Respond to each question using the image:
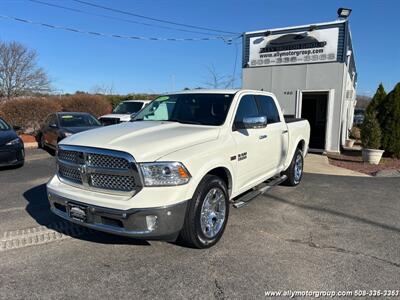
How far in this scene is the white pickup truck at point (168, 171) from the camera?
11.6ft

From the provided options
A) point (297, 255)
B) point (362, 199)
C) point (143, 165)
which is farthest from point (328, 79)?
point (143, 165)

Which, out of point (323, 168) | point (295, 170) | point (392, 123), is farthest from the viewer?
point (392, 123)

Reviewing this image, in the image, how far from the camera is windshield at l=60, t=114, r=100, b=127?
11.9 metres

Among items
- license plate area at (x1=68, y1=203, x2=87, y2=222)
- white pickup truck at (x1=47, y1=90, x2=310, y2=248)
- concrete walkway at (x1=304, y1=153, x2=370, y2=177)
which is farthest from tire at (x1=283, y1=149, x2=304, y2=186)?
license plate area at (x1=68, y1=203, x2=87, y2=222)

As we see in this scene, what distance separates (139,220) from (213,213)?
3.49ft

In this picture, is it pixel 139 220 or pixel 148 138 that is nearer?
pixel 139 220

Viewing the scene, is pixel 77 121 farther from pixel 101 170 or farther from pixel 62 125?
pixel 101 170

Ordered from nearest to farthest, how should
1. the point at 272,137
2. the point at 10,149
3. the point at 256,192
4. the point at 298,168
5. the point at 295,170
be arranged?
1. the point at 256,192
2. the point at 272,137
3. the point at 295,170
4. the point at 298,168
5. the point at 10,149

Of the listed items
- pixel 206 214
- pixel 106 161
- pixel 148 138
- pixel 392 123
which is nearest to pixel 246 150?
pixel 206 214

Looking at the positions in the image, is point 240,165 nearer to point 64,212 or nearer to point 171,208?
point 171,208

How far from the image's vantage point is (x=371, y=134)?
11.4 m

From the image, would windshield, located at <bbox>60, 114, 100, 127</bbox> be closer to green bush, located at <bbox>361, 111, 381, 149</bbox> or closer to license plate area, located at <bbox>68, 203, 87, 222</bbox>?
license plate area, located at <bbox>68, 203, 87, 222</bbox>

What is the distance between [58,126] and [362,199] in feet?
30.5

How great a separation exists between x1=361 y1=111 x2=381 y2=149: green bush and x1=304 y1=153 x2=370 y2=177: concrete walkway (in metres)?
1.38
